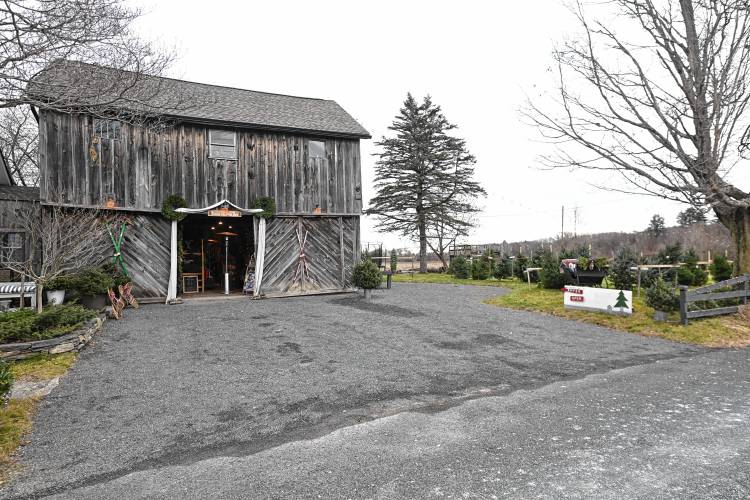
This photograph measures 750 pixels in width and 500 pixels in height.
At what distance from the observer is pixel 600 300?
37.6 ft

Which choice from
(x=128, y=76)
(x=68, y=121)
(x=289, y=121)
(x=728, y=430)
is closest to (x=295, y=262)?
(x=289, y=121)

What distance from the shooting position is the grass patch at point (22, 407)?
3.76 m

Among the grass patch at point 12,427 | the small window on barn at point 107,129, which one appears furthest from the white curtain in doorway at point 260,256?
the grass patch at point 12,427

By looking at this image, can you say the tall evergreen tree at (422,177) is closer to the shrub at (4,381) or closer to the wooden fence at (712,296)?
the wooden fence at (712,296)

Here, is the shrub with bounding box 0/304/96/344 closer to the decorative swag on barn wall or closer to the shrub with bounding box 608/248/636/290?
the decorative swag on barn wall

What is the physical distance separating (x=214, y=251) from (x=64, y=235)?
8277mm

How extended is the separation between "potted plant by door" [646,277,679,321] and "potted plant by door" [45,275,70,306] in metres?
14.8

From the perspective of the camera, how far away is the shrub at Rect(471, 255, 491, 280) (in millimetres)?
24328

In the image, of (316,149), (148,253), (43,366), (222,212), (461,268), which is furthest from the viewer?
(461,268)

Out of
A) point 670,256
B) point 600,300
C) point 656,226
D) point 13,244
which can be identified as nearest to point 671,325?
point 600,300

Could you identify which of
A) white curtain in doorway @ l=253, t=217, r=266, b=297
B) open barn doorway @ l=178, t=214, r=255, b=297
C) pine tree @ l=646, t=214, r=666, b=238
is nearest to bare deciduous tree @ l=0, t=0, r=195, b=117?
white curtain in doorway @ l=253, t=217, r=266, b=297

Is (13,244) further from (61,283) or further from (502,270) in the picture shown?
(502,270)

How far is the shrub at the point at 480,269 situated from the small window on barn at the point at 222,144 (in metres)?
15.7

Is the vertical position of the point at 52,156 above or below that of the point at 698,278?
above
